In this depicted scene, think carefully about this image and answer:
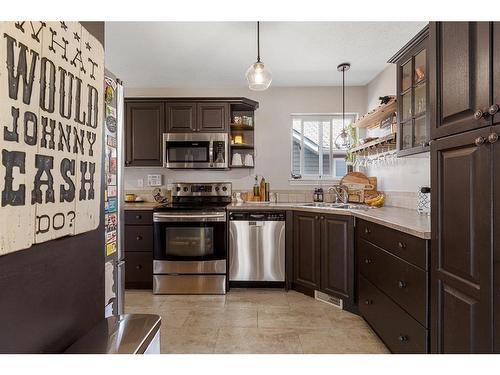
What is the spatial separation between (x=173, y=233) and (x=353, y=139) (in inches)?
96.3

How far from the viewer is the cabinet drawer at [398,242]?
148 centimetres

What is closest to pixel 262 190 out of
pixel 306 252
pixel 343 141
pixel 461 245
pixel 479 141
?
pixel 306 252

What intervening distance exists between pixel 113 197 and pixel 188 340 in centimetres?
128

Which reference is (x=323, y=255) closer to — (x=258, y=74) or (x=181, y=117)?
(x=258, y=74)

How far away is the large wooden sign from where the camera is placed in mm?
537

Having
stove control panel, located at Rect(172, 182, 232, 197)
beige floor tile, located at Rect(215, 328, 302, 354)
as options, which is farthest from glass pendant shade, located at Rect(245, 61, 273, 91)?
beige floor tile, located at Rect(215, 328, 302, 354)

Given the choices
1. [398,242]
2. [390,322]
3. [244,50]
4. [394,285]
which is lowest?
[390,322]

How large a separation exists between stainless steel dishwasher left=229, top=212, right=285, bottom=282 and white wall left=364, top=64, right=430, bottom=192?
122cm

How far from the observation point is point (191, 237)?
3.05 m

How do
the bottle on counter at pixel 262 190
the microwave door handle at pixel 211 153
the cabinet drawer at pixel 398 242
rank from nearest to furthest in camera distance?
the cabinet drawer at pixel 398 242
the microwave door handle at pixel 211 153
the bottle on counter at pixel 262 190

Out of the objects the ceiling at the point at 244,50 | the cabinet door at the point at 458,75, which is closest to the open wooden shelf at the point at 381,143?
the ceiling at the point at 244,50

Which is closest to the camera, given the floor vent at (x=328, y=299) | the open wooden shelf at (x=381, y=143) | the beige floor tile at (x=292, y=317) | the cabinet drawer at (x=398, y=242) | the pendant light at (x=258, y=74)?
the cabinet drawer at (x=398, y=242)

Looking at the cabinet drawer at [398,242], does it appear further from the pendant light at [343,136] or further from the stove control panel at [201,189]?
the stove control panel at [201,189]

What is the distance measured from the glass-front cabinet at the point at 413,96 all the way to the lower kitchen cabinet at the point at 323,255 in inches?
32.4
